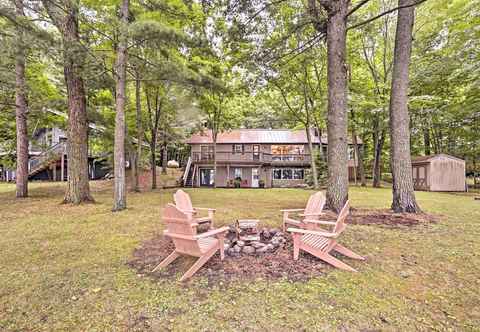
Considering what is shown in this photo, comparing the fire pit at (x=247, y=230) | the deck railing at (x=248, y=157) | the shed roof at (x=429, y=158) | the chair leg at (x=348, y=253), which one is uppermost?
the deck railing at (x=248, y=157)

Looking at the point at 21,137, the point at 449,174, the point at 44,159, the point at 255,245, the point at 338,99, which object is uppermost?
the point at 338,99

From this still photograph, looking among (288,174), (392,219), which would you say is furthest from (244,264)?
(288,174)

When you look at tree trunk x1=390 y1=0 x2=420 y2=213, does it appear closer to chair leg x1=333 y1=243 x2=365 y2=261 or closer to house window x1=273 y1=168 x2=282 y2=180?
chair leg x1=333 y1=243 x2=365 y2=261

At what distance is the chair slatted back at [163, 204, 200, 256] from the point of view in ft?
9.98

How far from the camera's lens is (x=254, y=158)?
80.6 feet

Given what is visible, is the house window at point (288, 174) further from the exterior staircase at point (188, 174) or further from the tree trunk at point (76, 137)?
the tree trunk at point (76, 137)

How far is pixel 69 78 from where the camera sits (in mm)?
8898

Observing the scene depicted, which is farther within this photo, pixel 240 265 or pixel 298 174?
pixel 298 174

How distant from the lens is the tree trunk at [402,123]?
6.95m

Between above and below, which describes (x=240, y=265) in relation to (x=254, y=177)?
below

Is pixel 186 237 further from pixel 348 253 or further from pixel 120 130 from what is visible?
pixel 120 130

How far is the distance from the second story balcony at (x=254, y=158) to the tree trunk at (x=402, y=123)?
1730 cm

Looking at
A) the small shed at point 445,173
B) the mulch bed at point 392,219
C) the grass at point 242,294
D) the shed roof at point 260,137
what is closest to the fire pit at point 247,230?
the grass at point 242,294

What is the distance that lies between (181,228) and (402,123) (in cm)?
695
